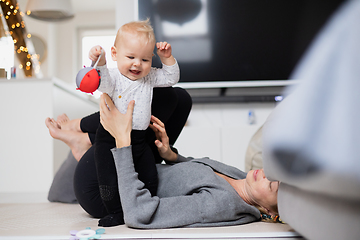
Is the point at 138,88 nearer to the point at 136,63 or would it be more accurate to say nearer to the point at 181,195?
the point at 136,63

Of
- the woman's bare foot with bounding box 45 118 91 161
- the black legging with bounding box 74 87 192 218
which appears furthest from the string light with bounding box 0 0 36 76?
the black legging with bounding box 74 87 192 218

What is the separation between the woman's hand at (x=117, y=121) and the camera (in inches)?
39.9

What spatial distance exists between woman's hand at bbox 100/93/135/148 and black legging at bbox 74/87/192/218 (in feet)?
0.63

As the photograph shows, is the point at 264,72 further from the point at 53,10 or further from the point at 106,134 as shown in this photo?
the point at 53,10

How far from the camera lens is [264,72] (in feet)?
8.38

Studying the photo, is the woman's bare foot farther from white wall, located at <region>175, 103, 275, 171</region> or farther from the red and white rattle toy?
white wall, located at <region>175, 103, 275, 171</region>

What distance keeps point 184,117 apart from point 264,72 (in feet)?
4.47

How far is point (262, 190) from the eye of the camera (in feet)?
3.58

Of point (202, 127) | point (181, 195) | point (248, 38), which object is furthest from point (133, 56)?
point (248, 38)

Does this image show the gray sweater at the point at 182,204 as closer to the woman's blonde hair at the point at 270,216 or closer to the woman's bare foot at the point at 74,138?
the woman's blonde hair at the point at 270,216

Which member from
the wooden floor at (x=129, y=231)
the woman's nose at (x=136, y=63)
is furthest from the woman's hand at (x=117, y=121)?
the wooden floor at (x=129, y=231)

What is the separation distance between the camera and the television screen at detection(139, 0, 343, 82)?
254 cm

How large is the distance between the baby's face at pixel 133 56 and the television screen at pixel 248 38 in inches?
59.9

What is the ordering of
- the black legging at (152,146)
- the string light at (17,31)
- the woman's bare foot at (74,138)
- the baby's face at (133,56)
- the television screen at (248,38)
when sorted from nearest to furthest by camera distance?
the baby's face at (133,56) < the black legging at (152,146) < the woman's bare foot at (74,138) < the television screen at (248,38) < the string light at (17,31)
